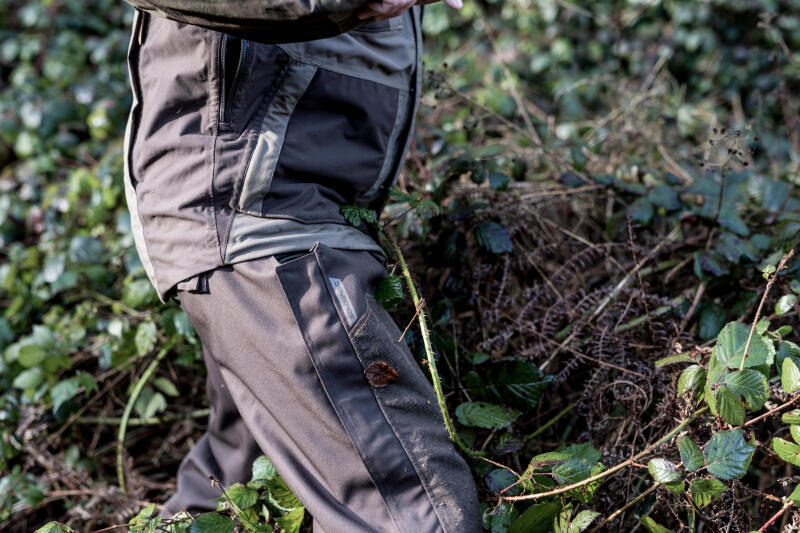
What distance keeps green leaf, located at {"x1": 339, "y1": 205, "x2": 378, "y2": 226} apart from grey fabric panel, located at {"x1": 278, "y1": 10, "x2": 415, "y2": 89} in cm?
28

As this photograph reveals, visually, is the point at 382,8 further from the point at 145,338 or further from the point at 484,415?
the point at 145,338

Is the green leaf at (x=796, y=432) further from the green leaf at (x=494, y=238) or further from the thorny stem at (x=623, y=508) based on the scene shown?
the green leaf at (x=494, y=238)

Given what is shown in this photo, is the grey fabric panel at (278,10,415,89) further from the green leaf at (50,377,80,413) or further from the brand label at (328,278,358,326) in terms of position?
the green leaf at (50,377,80,413)

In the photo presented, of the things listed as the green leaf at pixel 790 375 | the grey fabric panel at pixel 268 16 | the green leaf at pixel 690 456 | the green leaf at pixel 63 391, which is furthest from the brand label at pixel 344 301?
the green leaf at pixel 63 391

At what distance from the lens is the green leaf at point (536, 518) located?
1.31 metres

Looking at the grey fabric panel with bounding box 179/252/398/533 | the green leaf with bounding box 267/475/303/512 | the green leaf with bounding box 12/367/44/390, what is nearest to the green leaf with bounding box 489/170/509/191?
the grey fabric panel with bounding box 179/252/398/533

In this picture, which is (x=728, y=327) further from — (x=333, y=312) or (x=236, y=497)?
(x=236, y=497)

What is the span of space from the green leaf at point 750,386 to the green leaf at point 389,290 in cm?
70

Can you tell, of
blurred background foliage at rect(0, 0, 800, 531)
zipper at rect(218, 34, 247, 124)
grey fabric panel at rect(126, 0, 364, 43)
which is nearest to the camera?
grey fabric panel at rect(126, 0, 364, 43)

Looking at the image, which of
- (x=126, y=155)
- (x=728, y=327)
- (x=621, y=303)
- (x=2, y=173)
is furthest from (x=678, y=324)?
(x=2, y=173)

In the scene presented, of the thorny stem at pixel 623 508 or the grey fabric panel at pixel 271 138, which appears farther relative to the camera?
the thorny stem at pixel 623 508

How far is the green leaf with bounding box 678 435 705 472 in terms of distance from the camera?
1.22 meters

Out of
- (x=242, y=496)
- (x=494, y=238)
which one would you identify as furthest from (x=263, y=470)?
(x=494, y=238)

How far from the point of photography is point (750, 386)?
1.24 m
